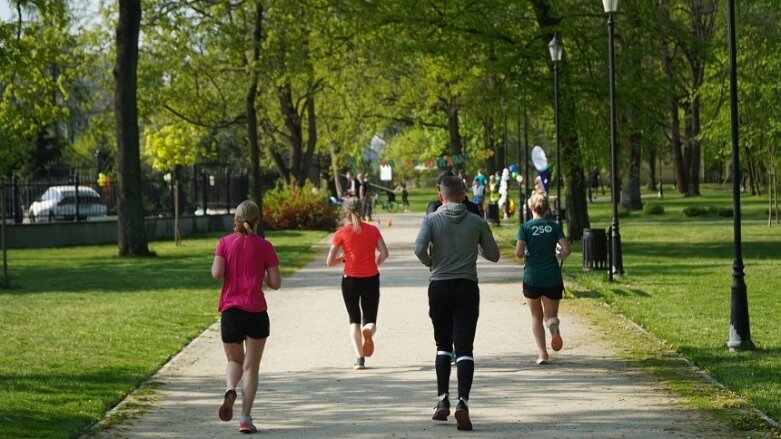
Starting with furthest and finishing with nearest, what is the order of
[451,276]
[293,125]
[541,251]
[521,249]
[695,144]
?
[695,144], [293,125], [541,251], [521,249], [451,276]

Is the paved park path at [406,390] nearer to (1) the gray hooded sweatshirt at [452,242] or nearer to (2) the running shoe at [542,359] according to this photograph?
(2) the running shoe at [542,359]

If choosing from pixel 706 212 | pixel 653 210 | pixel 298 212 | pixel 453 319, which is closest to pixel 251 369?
pixel 453 319

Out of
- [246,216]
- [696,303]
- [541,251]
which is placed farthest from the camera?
[696,303]

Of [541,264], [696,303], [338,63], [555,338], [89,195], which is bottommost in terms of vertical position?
[696,303]

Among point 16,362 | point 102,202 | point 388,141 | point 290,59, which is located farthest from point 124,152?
point 388,141

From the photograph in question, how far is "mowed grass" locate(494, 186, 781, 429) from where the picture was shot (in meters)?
11.5

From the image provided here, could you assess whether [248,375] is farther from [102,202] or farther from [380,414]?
[102,202]

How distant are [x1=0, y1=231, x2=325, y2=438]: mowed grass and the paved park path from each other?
380mm

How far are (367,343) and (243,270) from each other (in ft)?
11.3

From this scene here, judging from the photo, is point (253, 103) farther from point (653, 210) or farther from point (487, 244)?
point (487, 244)

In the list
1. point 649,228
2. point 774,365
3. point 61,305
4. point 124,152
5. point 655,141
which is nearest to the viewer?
point 774,365

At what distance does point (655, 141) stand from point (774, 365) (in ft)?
75.1

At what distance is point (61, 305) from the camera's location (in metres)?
20.2

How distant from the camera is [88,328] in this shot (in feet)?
55.6
